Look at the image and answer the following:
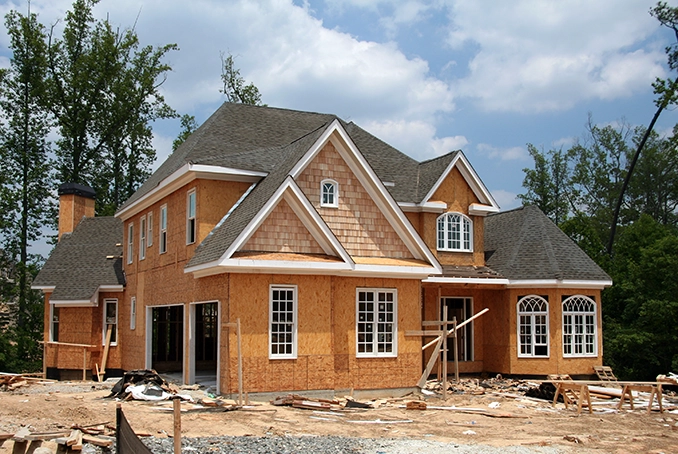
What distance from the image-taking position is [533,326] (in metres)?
25.5

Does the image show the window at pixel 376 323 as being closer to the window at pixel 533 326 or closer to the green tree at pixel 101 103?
the window at pixel 533 326

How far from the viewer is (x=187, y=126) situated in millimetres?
51281

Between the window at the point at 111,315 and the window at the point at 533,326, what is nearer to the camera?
the window at the point at 533,326

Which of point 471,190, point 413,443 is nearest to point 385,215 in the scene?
point 471,190

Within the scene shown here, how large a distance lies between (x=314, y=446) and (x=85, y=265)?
21.1m

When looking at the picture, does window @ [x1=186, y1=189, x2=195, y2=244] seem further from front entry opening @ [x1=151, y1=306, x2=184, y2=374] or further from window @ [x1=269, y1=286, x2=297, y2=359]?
front entry opening @ [x1=151, y1=306, x2=184, y2=374]

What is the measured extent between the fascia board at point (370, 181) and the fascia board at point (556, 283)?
212 inches

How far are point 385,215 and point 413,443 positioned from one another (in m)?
9.12

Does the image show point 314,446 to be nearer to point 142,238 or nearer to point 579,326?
point 579,326

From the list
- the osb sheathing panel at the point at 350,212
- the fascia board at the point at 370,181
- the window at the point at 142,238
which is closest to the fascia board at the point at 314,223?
the fascia board at the point at 370,181

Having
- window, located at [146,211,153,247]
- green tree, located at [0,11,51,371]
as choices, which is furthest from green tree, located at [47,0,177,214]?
window, located at [146,211,153,247]

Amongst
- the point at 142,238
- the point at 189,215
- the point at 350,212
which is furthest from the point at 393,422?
the point at 142,238

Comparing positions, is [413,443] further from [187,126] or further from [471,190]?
[187,126]

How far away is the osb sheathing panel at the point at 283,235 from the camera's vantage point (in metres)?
19.1
